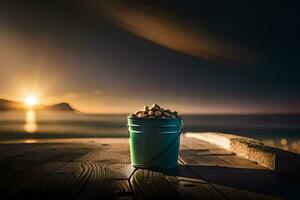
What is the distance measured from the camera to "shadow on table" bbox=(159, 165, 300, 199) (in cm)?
300

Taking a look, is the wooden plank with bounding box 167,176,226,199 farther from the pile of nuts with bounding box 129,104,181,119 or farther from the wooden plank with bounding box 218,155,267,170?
the wooden plank with bounding box 218,155,267,170

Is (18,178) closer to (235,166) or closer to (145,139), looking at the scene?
(145,139)

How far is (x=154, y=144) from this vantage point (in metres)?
4.11

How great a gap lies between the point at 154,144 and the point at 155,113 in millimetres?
410

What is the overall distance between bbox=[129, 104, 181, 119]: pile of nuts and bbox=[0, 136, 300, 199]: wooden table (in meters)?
0.69

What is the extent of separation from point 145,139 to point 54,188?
1.51 metres

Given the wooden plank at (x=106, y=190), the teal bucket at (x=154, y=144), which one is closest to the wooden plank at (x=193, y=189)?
the wooden plank at (x=106, y=190)

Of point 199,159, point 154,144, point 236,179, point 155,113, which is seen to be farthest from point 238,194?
point 199,159

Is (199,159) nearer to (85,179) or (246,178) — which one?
(246,178)

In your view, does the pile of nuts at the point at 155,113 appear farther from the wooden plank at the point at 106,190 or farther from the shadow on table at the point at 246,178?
the wooden plank at the point at 106,190

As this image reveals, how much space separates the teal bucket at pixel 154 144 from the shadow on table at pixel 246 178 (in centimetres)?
20

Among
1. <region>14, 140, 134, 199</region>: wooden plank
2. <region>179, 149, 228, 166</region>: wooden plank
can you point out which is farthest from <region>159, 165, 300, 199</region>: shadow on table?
<region>14, 140, 134, 199</region>: wooden plank

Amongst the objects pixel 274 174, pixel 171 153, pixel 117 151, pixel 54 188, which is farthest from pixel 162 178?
pixel 117 151

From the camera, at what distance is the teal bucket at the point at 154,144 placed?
4078 mm
